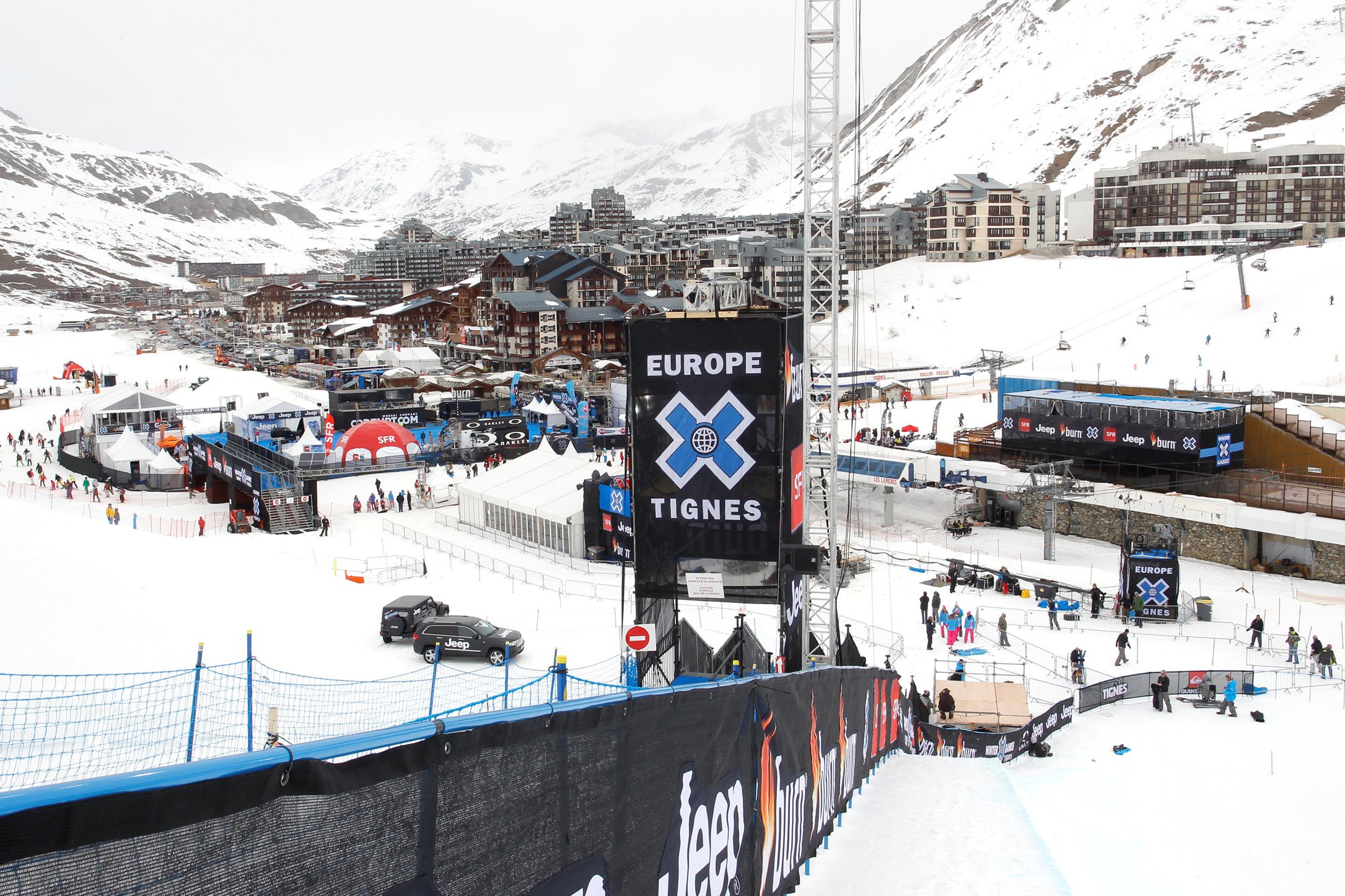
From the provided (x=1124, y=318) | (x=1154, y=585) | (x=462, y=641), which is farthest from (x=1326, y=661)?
(x=1124, y=318)

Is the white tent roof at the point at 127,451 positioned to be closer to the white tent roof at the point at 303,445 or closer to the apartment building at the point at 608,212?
the white tent roof at the point at 303,445

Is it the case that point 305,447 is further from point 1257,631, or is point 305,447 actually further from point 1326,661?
point 1326,661

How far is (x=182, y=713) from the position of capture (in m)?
10.3

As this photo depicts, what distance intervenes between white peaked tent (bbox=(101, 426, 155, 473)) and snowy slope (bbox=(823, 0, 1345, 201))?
106 meters

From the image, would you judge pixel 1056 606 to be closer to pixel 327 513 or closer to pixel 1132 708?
pixel 1132 708

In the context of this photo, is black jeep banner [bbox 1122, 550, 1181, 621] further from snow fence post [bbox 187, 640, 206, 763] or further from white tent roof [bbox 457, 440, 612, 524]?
snow fence post [bbox 187, 640, 206, 763]

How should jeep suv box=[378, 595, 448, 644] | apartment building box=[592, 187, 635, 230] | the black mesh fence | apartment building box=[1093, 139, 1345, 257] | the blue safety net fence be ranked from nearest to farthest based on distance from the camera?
the black mesh fence, the blue safety net fence, jeep suv box=[378, 595, 448, 644], apartment building box=[1093, 139, 1345, 257], apartment building box=[592, 187, 635, 230]

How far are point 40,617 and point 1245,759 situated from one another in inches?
638

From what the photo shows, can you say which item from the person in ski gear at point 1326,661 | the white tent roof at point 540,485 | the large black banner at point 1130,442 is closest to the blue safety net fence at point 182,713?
the white tent roof at point 540,485

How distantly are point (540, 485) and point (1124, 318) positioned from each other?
46.7 metres

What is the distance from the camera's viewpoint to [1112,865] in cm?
974

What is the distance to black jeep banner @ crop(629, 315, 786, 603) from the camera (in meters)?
9.75

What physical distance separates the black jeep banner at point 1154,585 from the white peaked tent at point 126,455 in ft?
107

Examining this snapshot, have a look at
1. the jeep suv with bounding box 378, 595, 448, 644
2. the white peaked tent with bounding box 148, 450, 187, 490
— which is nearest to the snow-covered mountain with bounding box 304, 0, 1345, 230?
the white peaked tent with bounding box 148, 450, 187, 490
